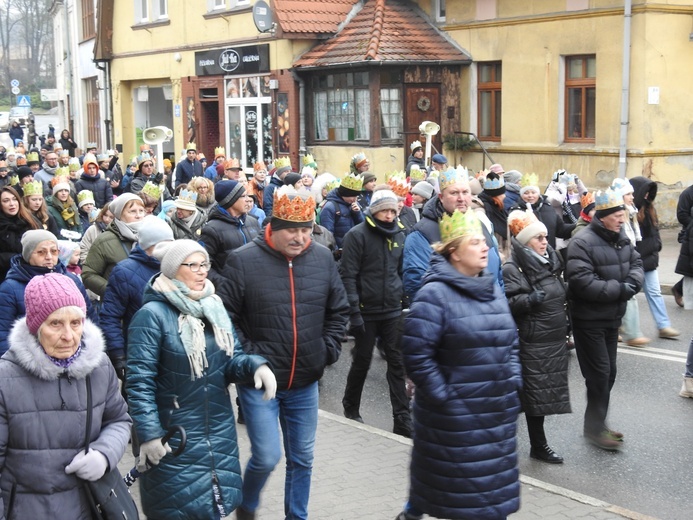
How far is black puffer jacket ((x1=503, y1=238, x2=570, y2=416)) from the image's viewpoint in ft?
23.7

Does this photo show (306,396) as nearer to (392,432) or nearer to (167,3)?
(392,432)

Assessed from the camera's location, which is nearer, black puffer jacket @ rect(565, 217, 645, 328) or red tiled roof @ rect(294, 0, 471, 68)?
black puffer jacket @ rect(565, 217, 645, 328)

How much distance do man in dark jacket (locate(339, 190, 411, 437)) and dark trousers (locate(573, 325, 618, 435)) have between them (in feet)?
4.63

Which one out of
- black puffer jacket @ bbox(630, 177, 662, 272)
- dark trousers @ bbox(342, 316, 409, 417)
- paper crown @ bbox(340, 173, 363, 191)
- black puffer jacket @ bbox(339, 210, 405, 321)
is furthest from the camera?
black puffer jacket @ bbox(630, 177, 662, 272)

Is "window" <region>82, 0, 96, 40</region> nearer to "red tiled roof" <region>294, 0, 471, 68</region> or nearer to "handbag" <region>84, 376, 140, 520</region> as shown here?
"red tiled roof" <region>294, 0, 471, 68</region>

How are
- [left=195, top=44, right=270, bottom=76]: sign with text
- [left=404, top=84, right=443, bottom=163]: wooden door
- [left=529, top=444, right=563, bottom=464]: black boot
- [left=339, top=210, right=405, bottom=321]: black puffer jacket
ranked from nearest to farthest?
[left=529, top=444, right=563, bottom=464]: black boot → [left=339, top=210, right=405, bottom=321]: black puffer jacket → [left=404, top=84, right=443, bottom=163]: wooden door → [left=195, top=44, right=270, bottom=76]: sign with text

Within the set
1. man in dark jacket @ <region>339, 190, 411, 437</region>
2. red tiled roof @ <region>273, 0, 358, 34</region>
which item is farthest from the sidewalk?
red tiled roof @ <region>273, 0, 358, 34</region>

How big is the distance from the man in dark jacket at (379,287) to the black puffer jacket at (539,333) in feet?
4.12

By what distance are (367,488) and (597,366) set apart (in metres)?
2.15

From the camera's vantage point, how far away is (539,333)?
23.8ft

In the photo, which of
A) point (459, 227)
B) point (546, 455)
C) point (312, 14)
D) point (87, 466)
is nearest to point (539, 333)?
point (546, 455)

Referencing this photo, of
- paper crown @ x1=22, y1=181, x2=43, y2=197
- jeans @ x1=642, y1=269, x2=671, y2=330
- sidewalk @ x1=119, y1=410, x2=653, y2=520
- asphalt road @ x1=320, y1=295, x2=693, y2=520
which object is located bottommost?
asphalt road @ x1=320, y1=295, x2=693, y2=520

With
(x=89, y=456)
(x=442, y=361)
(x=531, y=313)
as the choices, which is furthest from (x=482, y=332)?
(x=531, y=313)

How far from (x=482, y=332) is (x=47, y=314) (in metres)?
2.03
